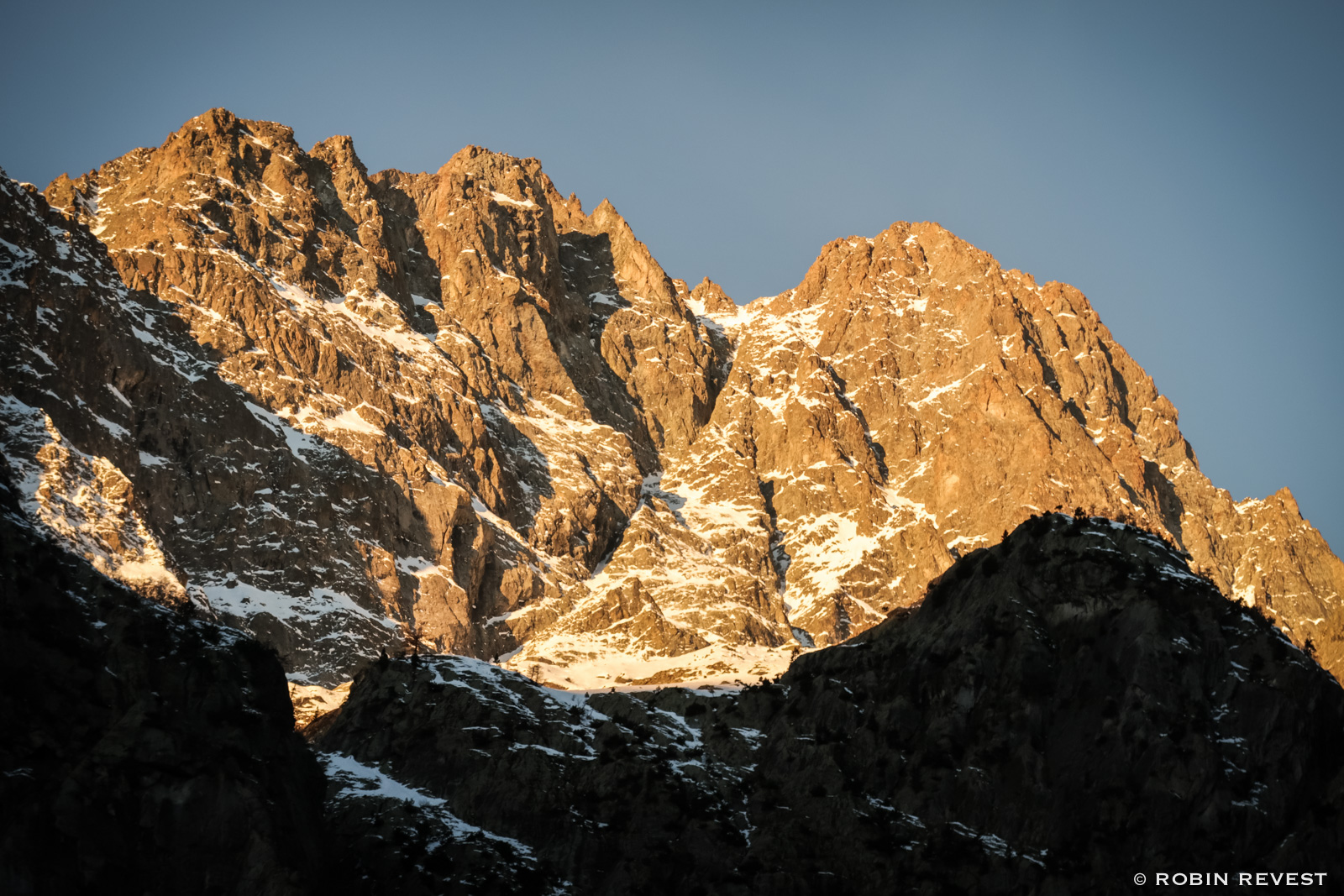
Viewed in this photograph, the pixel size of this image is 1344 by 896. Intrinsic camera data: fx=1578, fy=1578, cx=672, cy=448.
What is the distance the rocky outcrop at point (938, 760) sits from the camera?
299 feet

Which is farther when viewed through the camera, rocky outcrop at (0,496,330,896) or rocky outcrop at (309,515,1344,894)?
rocky outcrop at (309,515,1344,894)

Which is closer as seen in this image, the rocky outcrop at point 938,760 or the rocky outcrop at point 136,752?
the rocky outcrop at point 136,752

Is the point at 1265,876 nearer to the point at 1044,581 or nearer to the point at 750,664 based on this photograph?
the point at 1044,581

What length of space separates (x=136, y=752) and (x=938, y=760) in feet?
159

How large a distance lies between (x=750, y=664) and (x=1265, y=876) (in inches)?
4345

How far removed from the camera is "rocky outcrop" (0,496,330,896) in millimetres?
80500

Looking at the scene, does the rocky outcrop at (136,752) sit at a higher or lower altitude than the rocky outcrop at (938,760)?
lower

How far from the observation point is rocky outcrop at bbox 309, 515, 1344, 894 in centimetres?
9106

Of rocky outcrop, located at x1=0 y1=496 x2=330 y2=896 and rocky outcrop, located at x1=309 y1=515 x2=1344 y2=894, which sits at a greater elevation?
rocky outcrop, located at x1=309 y1=515 x2=1344 y2=894

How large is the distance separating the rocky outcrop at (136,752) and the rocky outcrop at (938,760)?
942cm

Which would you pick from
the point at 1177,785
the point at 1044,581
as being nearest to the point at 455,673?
the point at 1044,581

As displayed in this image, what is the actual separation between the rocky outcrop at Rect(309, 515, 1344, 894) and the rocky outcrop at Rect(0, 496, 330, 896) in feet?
30.9

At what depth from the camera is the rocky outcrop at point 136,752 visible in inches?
3169

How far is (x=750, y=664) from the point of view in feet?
633
